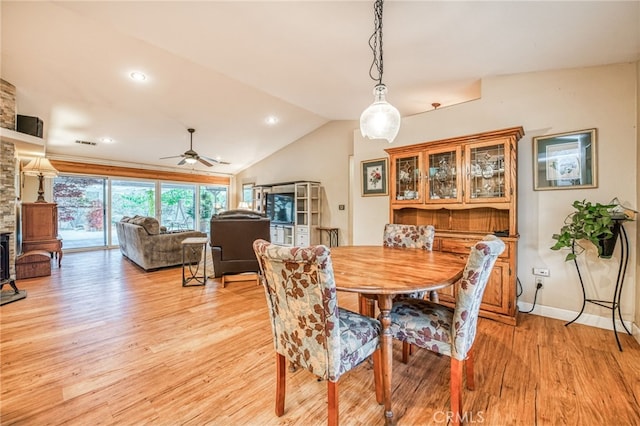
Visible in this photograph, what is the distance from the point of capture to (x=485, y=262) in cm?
134

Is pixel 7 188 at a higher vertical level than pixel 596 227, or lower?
higher

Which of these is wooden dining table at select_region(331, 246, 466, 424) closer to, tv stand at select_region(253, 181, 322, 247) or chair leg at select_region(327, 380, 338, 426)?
chair leg at select_region(327, 380, 338, 426)

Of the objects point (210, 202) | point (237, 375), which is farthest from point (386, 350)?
point (210, 202)

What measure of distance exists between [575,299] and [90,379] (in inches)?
162

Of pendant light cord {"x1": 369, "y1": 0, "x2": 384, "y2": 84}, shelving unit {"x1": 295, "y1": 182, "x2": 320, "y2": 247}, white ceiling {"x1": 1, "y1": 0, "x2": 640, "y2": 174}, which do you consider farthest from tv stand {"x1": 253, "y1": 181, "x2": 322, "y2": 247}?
pendant light cord {"x1": 369, "y1": 0, "x2": 384, "y2": 84}

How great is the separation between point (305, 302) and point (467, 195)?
8.01 ft

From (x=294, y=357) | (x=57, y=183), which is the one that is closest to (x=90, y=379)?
(x=294, y=357)

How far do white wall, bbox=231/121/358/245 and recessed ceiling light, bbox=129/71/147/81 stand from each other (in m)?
3.55

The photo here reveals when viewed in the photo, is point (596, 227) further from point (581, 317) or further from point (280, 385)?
point (280, 385)

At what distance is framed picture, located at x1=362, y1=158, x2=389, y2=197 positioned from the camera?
428 cm

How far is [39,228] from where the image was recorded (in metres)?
4.75

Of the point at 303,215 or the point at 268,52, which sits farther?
the point at 303,215

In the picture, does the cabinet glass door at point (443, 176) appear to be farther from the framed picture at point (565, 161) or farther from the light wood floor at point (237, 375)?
the light wood floor at point (237, 375)

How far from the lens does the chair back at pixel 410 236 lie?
2.56 m
